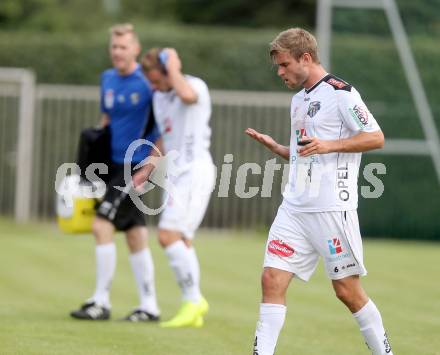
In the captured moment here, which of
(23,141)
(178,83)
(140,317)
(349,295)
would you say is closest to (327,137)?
(349,295)

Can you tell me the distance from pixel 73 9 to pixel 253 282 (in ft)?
62.1

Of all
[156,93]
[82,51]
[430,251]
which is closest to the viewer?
[156,93]

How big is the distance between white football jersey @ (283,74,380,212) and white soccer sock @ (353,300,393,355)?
65 cm

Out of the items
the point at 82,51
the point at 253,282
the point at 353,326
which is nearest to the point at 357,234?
the point at 353,326

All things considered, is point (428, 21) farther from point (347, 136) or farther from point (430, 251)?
point (347, 136)

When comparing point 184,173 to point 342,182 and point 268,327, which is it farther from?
point 268,327

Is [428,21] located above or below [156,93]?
above

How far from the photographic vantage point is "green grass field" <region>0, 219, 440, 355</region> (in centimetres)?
828

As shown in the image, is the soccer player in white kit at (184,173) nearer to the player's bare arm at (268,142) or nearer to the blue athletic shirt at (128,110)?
the blue athletic shirt at (128,110)

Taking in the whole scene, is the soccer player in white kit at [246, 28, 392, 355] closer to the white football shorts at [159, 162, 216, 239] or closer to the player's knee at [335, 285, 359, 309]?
the player's knee at [335, 285, 359, 309]

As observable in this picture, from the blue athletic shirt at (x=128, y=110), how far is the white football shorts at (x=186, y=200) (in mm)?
446

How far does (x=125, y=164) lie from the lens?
9.65 m

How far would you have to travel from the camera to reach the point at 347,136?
271 inches

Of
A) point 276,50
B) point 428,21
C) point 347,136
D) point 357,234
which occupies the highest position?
point 428,21
